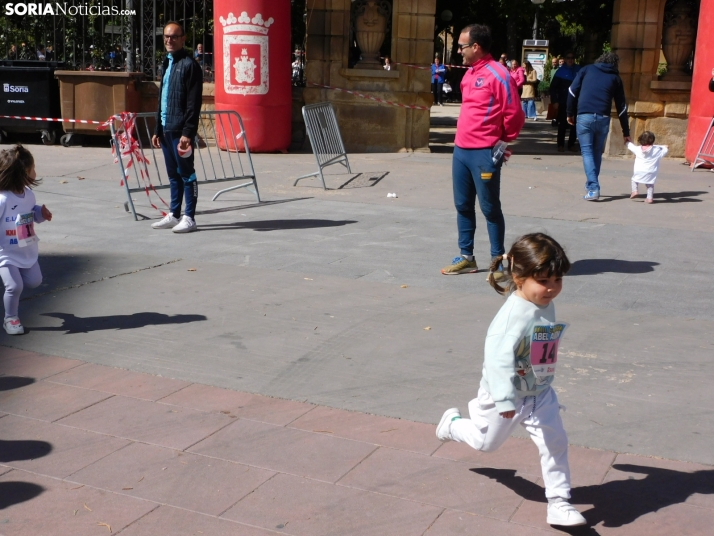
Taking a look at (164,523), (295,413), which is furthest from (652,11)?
(164,523)

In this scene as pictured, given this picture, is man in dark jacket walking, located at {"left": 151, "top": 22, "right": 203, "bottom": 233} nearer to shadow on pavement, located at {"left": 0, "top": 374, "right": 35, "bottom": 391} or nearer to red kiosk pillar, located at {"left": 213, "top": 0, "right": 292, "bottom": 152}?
shadow on pavement, located at {"left": 0, "top": 374, "right": 35, "bottom": 391}

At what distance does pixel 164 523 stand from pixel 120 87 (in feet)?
43.5

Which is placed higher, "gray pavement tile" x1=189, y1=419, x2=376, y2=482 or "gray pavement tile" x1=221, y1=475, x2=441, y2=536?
"gray pavement tile" x1=189, y1=419, x2=376, y2=482

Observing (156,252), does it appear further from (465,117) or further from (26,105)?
(26,105)

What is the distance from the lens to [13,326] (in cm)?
571

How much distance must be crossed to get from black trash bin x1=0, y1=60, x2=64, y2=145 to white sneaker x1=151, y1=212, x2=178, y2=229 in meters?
7.88

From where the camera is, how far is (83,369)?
5125 millimetres

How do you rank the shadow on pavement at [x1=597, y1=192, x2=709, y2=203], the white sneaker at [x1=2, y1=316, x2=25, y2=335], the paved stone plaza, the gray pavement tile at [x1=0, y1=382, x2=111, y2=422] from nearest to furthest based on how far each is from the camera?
the paved stone plaza, the gray pavement tile at [x1=0, y1=382, x2=111, y2=422], the white sneaker at [x1=2, y1=316, x2=25, y2=335], the shadow on pavement at [x1=597, y1=192, x2=709, y2=203]

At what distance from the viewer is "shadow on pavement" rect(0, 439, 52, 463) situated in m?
4.01

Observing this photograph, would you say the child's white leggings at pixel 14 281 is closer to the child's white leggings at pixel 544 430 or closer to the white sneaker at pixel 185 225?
the white sneaker at pixel 185 225

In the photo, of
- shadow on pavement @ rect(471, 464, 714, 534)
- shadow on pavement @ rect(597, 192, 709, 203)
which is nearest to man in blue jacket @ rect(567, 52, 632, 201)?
shadow on pavement @ rect(597, 192, 709, 203)

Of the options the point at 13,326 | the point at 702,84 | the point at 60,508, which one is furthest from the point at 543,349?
the point at 702,84

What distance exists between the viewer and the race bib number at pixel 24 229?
5.55 m

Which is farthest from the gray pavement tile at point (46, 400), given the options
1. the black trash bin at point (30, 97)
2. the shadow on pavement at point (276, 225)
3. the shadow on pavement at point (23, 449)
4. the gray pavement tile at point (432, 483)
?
the black trash bin at point (30, 97)
